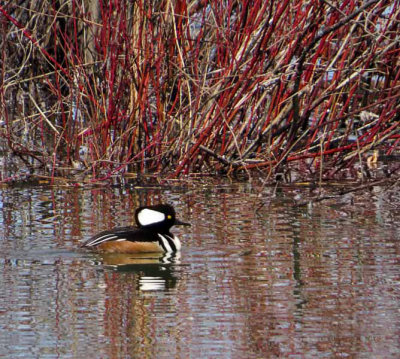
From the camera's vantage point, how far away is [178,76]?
10.0 metres

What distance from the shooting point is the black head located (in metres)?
7.74

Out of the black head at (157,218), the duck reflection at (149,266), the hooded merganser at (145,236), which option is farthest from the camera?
the black head at (157,218)

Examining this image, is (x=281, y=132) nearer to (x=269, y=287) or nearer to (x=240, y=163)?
(x=240, y=163)

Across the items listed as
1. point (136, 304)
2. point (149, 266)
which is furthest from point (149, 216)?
point (136, 304)

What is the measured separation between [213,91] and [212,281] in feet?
11.8

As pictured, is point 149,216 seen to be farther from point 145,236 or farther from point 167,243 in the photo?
point 167,243

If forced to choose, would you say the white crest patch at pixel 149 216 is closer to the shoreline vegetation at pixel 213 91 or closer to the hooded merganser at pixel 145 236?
the hooded merganser at pixel 145 236

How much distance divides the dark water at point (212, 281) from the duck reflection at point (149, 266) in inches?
0.5

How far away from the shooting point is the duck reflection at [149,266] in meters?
6.41

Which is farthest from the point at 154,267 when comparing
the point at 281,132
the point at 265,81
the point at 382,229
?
the point at 281,132

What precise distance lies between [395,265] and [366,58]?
2.97m

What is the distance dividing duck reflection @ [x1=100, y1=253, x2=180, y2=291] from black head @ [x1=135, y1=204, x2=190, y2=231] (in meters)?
0.24

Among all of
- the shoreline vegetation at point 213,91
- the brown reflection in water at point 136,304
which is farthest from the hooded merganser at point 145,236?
the shoreline vegetation at point 213,91

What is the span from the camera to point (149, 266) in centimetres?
713
